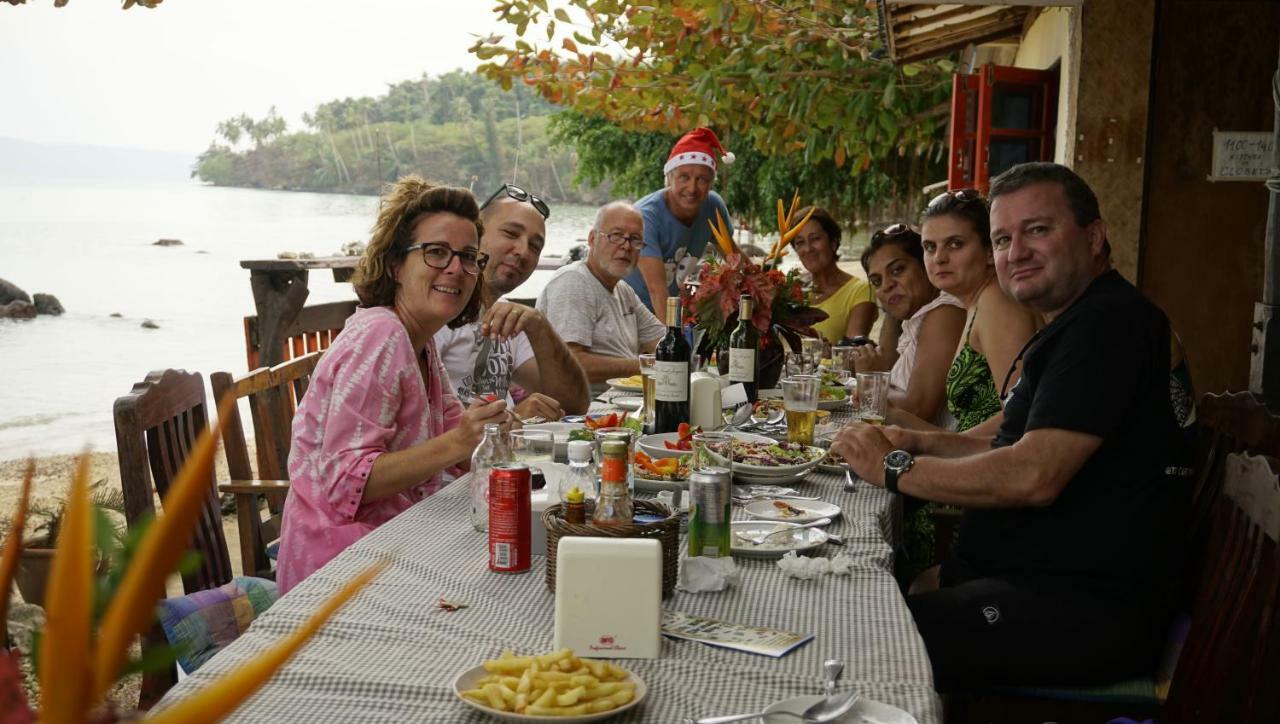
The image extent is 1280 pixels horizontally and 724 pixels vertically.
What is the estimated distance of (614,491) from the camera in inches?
60.7

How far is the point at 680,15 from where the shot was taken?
6.84m

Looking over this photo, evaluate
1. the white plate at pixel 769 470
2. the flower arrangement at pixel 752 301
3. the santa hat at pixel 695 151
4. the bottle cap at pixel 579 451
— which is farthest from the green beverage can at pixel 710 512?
the santa hat at pixel 695 151

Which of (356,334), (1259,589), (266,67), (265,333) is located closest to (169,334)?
(266,67)

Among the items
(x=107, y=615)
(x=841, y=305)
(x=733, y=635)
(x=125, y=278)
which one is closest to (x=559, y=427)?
(x=733, y=635)

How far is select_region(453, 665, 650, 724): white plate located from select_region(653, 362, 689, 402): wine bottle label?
1.60 metres

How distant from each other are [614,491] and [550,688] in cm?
38

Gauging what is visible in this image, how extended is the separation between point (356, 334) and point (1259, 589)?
71.4 inches

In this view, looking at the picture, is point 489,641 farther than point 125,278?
No

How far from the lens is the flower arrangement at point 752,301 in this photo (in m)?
3.60

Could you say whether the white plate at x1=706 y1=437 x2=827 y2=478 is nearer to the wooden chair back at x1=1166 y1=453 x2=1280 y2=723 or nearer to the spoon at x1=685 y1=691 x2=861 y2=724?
the wooden chair back at x1=1166 y1=453 x2=1280 y2=723

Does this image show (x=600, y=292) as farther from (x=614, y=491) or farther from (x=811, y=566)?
(x=614, y=491)

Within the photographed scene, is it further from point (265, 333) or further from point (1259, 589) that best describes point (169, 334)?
point (1259, 589)

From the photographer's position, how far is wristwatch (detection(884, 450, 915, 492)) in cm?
228

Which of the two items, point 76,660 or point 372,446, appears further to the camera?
point 372,446
